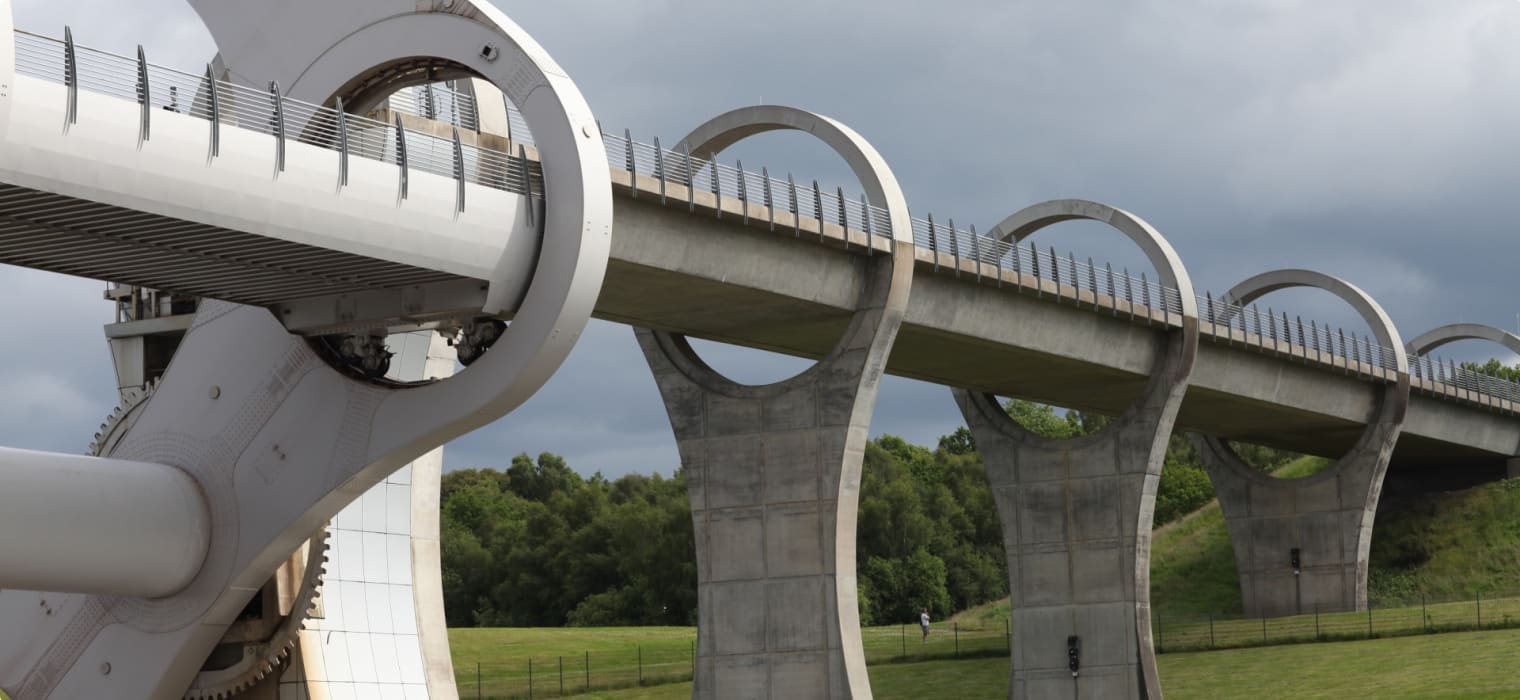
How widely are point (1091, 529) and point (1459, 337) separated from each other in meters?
29.0

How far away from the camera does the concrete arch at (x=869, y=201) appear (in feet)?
137

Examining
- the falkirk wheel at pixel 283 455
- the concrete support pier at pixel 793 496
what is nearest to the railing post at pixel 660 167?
the falkirk wheel at pixel 283 455

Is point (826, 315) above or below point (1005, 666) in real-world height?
above

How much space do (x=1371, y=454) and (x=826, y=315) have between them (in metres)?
30.9

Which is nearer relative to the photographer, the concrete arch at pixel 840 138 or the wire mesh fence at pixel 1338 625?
the concrete arch at pixel 840 138

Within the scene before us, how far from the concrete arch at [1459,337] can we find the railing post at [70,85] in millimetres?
59761

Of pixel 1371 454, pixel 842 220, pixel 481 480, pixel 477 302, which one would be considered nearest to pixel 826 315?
pixel 842 220

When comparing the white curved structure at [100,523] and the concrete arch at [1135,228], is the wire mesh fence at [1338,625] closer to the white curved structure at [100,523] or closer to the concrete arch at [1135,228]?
the concrete arch at [1135,228]

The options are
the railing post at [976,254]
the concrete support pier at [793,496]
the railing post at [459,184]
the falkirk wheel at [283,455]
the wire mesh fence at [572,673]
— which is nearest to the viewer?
the railing post at [459,184]

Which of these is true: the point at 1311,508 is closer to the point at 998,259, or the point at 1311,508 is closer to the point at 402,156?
the point at 998,259

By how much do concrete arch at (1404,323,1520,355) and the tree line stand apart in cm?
3104

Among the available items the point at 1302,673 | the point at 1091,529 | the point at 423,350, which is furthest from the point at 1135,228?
the point at 423,350

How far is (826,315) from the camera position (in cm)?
4231

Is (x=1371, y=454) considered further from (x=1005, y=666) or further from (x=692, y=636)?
(x=692, y=636)
